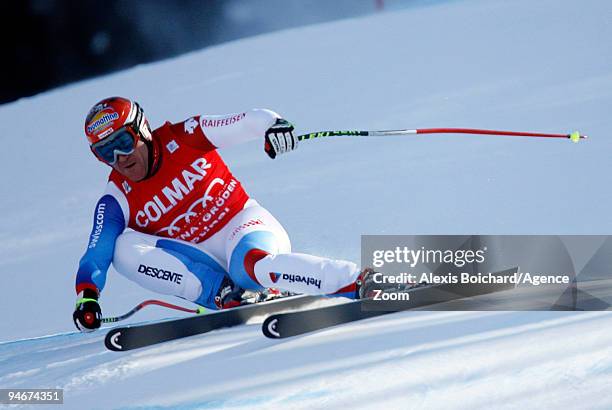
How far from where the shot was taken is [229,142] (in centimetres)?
353

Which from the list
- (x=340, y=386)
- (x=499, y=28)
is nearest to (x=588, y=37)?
(x=499, y=28)

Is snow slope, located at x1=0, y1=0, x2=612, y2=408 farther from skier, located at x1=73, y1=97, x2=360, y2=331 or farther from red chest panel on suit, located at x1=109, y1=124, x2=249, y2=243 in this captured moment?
red chest panel on suit, located at x1=109, y1=124, x2=249, y2=243

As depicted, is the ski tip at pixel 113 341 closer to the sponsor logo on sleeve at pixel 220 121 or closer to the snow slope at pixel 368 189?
the snow slope at pixel 368 189

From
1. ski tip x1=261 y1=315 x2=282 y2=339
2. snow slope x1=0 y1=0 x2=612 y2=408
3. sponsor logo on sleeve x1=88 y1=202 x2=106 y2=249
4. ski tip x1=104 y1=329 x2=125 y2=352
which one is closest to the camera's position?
snow slope x1=0 y1=0 x2=612 y2=408

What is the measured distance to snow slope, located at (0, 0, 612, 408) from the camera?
2.59 m

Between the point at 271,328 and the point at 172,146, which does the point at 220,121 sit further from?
the point at 271,328

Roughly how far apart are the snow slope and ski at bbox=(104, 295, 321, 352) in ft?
0.22

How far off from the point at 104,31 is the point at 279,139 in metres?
5.04

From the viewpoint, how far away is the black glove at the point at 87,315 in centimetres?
324

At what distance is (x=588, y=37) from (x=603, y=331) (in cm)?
440

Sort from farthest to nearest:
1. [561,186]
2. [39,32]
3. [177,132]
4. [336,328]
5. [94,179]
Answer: [39,32]
[94,179]
[561,186]
[177,132]
[336,328]

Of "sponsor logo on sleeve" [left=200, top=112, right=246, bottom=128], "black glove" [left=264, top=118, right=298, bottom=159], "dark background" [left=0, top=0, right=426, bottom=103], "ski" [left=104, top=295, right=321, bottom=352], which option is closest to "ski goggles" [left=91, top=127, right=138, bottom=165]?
"sponsor logo on sleeve" [left=200, top=112, right=246, bottom=128]

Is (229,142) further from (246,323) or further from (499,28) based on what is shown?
(499,28)

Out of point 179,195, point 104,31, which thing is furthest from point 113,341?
point 104,31
